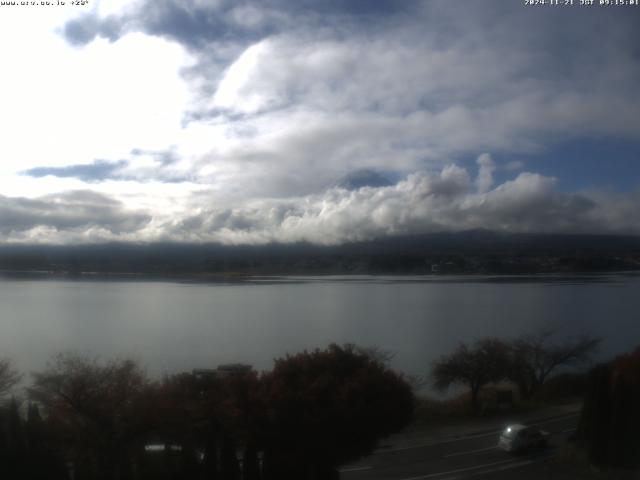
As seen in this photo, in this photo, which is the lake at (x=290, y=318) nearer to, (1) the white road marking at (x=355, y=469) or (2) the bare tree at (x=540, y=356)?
(2) the bare tree at (x=540, y=356)

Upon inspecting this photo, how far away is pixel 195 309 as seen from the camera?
37.5m

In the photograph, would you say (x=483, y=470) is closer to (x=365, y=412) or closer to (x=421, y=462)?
(x=421, y=462)

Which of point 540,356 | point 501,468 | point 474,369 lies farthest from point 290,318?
point 501,468

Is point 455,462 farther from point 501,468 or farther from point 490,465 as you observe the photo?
point 501,468

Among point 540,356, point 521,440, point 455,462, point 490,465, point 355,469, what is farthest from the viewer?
point 540,356

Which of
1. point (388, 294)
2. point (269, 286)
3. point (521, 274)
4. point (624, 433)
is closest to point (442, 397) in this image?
point (624, 433)

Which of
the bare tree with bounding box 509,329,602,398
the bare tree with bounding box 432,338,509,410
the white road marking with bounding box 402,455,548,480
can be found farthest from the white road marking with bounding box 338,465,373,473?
the bare tree with bounding box 509,329,602,398

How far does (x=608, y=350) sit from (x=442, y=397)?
820 centimetres

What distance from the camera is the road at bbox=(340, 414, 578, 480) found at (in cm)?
814

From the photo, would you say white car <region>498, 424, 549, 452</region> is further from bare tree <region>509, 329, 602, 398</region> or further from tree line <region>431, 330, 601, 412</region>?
bare tree <region>509, 329, 602, 398</region>

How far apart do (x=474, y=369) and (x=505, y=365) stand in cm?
90

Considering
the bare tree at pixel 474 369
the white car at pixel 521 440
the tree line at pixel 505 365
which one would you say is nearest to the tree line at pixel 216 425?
the white car at pixel 521 440

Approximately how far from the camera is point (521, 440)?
8.99m

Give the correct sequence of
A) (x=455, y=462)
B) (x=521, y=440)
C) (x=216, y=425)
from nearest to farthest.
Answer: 1. (x=216, y=425)
2. (x=455, y=462)
3. (x=521, y=440)
